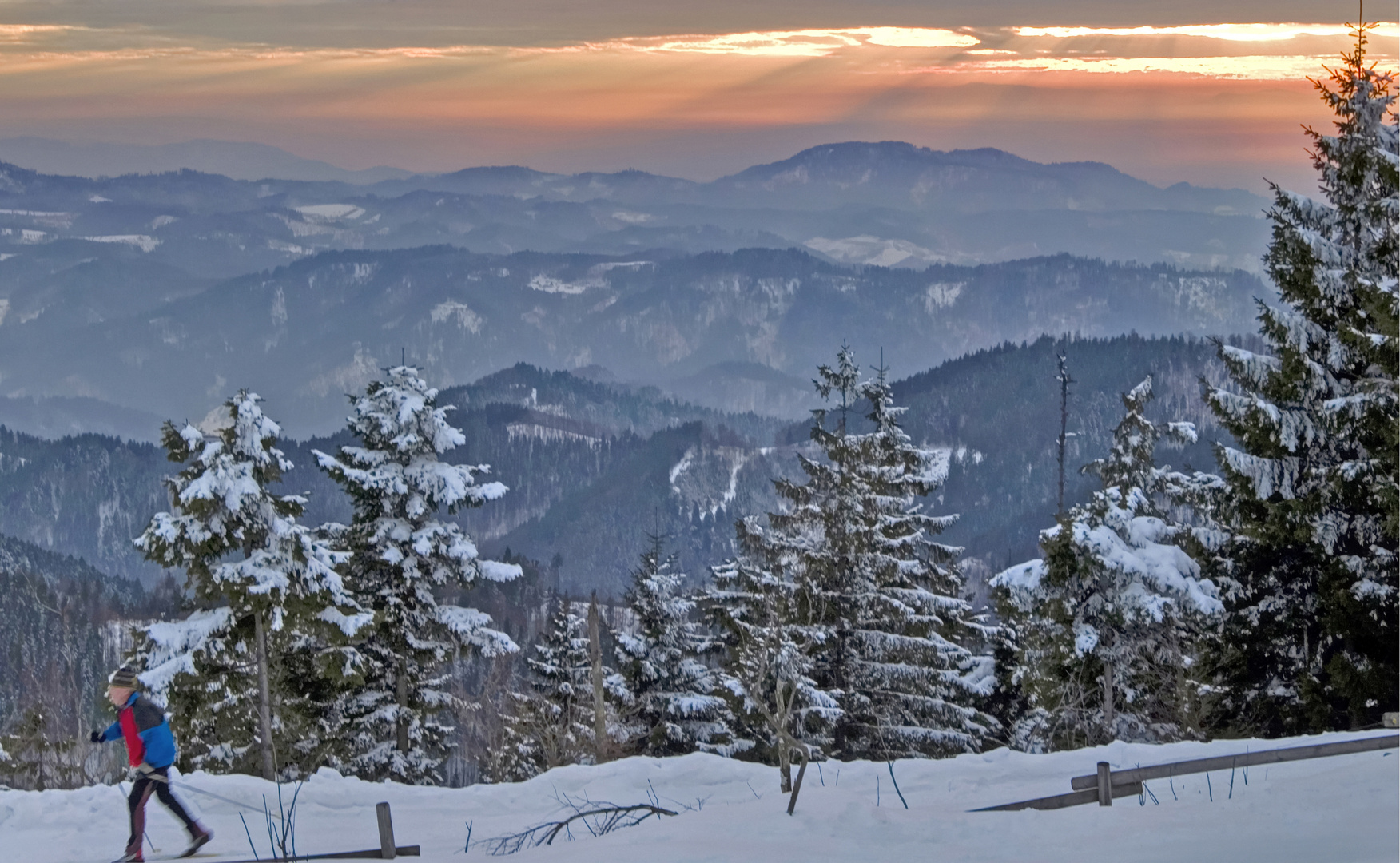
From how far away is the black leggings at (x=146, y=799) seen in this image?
11359mm

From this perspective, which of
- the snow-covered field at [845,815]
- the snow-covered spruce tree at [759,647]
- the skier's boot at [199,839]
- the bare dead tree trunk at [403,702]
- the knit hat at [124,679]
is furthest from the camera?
the bare dead tree trunk at [403,702]

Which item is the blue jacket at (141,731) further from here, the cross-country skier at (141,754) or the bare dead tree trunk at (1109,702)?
the bare dead tree trunk at (1109,702)

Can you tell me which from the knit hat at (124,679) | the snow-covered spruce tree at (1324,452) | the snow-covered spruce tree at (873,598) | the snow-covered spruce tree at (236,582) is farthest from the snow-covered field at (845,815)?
the snow-covered spruce tree at (873,598)

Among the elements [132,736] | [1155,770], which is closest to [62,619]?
[132,736]

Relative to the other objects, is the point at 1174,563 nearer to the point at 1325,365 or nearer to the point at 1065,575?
the point at 1065,575

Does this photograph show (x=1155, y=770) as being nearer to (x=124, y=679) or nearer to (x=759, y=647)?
(x=124, y=679)

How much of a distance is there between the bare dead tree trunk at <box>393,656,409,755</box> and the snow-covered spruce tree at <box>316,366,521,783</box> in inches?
0.9

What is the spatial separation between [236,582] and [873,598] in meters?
13.6

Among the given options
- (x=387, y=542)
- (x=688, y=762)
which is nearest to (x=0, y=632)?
(x=387, y=542)

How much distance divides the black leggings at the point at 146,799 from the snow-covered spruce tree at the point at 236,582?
10073 millimetres

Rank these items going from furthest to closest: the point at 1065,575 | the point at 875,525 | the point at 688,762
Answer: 1. the point at 875,525
2. the point at 1065,575
3. the point at 688,762

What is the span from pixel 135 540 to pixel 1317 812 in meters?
18.8

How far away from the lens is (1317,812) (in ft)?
35.9

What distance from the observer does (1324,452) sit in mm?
20312
